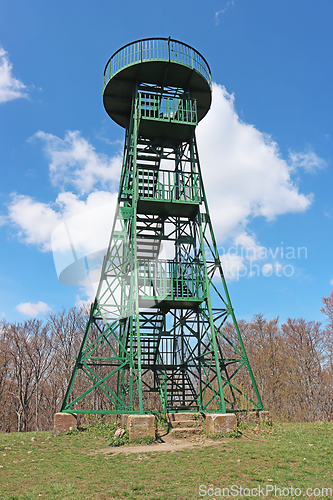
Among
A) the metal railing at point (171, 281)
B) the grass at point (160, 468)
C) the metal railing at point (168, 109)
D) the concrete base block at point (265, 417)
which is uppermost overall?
the metal railing at point (168, 109)

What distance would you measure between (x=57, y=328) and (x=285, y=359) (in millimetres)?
23531

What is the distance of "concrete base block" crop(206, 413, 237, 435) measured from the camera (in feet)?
35.3

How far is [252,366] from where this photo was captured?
113ft

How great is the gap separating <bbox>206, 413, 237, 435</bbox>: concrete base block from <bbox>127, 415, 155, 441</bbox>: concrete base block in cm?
188

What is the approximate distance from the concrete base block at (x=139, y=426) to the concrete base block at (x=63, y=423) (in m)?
2.91

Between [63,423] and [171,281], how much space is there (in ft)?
21.2

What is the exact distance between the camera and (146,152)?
16.9m

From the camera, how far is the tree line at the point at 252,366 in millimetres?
32438

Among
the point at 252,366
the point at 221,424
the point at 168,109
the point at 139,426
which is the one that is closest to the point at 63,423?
the point at 139,426

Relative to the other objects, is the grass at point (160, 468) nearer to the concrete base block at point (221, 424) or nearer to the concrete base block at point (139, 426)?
the concrete base block at point (221, 424)

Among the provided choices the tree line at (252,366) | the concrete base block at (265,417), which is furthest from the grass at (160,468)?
the tree line at (252,366)

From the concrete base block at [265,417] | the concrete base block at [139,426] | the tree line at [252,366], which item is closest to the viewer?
the concrete base block at [139,426]

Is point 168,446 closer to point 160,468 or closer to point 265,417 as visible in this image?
point 160,468

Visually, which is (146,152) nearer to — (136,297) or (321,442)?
(136,297)
